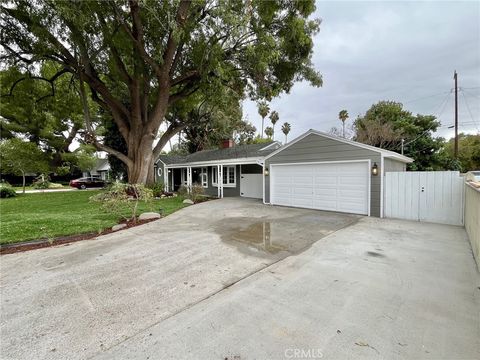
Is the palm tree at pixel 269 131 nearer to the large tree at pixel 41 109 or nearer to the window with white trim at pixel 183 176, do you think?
the window with white trim at pixel 183 176

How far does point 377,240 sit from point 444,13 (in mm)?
7758

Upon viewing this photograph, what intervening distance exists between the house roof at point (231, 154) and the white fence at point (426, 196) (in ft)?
19.2

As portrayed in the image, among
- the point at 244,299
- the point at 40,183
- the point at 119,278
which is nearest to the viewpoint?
the point at 244,299

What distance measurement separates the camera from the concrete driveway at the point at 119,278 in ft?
7.30

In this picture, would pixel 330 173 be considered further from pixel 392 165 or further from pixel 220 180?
pixel 220 180

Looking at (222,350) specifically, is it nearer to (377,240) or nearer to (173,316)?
(173,316)

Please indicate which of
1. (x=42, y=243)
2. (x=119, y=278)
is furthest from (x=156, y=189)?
(x=119, y=278)

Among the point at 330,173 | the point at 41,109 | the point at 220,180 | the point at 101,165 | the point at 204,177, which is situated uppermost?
the point at 41,109

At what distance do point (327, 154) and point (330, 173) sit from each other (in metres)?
0.73

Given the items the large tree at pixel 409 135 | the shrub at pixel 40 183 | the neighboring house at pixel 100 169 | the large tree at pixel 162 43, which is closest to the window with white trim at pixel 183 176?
the large tree at pixel 162 43

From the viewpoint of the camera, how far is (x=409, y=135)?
18047mm

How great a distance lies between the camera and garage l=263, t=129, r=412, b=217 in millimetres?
7711

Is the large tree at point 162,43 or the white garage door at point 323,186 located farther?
the large tree at point 162,43

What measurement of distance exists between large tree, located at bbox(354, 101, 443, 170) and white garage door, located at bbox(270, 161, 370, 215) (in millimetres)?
12155
